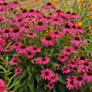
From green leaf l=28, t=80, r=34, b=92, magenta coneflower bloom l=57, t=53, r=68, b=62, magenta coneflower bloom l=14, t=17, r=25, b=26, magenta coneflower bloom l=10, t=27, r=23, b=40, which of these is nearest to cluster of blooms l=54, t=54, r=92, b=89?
magenta coneflower bloom l=57, t=53, r=68, b=62

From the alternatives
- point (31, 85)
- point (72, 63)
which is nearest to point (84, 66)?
point (72, 63)

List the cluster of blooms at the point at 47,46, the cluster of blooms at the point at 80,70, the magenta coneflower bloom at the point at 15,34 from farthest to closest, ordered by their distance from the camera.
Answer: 1. the magenta coneflower bloom at the point at 15,34
2. the cluster of blooms at the point at 47,46
3. the cluster of blooms at the point at 80,70

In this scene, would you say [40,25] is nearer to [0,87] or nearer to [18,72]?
[18,72]

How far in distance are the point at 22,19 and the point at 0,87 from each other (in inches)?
60.6

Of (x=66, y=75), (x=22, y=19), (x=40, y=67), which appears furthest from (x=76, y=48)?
(x=22, y=19)

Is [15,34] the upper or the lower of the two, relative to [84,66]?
upper

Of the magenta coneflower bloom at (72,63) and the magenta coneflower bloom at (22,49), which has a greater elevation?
the magenta coneflower bloom at (22,49)

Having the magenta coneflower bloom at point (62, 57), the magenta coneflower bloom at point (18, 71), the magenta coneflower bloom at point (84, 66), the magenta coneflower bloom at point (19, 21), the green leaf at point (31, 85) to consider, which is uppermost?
the magenta coneflower bloom at point (19, 21)

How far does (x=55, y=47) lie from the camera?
8.26 feet

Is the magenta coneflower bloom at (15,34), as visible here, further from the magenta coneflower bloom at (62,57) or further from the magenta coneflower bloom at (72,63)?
the magenta coneflower bloom at (72,63)

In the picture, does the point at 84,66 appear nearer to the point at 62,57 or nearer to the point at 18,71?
the point at 62,57

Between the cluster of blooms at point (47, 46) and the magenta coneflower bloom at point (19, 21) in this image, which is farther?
the magenta coneflower bloom at point (19, 21)

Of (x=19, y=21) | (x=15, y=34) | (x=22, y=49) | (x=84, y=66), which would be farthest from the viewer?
(x=19, y=21)

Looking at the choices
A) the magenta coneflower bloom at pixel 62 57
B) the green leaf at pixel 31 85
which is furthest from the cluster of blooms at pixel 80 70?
the green leaf at pixel 31 85
